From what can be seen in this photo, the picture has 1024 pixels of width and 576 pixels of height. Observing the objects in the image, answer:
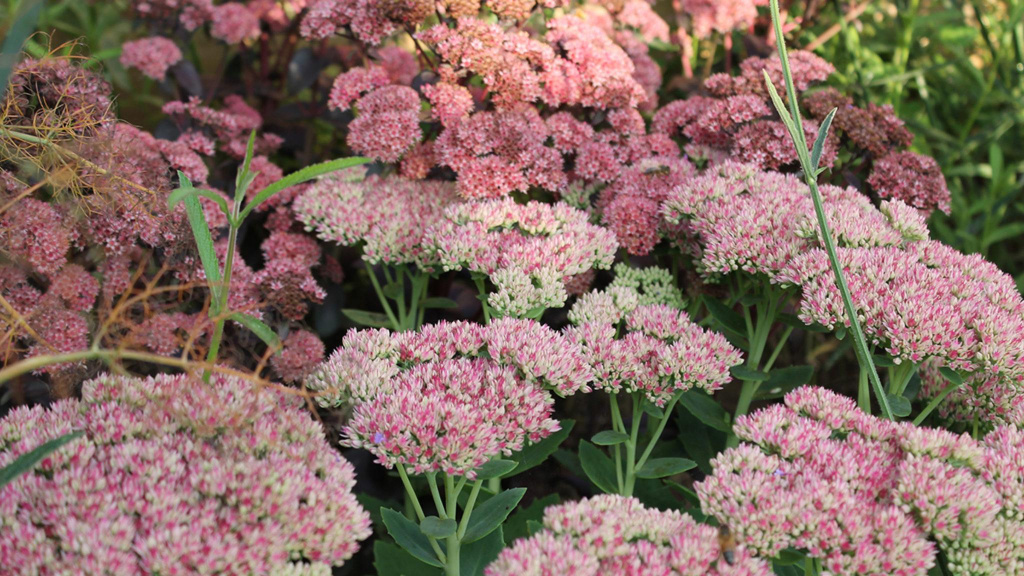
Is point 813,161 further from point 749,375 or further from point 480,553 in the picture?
point 480,553

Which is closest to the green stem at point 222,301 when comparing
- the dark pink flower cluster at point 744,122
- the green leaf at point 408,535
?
the green leaf at point 408,535

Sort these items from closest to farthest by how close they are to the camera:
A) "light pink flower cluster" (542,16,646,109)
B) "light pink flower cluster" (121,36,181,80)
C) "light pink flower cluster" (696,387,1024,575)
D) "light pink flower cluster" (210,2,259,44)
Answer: "light pink flower cluster" (696,387,1024,575) → "light pink flower cluster" (542,16,646,109) → "light pink flower cluster" (121,36,181,80) → "light pink flower cluster" (210,2,259,44)

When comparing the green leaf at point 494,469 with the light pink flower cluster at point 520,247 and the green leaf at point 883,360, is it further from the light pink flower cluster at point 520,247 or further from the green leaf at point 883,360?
the green leaf at point 883,360

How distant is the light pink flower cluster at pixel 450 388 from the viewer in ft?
3.40

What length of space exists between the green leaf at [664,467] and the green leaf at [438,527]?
1.17 feet

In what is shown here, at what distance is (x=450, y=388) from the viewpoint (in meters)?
1.11

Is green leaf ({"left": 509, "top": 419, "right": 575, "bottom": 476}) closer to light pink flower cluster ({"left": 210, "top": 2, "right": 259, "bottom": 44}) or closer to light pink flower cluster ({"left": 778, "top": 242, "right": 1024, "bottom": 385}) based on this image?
light pink flower cluster ({"left": 778, "top": 242, "right": 1024, "bottom": 385})

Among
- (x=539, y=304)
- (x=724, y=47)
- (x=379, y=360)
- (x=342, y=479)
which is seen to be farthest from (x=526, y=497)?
(x=724, y=47)

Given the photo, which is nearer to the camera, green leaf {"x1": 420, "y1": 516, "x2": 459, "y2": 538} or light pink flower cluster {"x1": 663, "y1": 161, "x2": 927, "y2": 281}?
green leaf {"x1": 420, "y1": 516, "x2": 459, "y2": 538}

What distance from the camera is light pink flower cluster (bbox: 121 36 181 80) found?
189cm

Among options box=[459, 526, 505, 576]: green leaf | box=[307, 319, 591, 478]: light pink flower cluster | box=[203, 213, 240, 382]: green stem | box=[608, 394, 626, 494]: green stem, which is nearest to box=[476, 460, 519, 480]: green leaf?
box=[307, 319, 591, 478]: light pink flower cluster

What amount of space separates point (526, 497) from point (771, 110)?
1.01m

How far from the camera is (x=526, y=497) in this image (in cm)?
175

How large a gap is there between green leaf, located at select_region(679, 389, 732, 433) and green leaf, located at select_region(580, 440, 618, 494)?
0.18 meters
